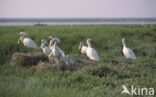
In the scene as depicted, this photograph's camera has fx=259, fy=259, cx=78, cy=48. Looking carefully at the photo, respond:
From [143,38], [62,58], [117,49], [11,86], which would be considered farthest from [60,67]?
[143,38]

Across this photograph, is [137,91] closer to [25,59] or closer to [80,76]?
[80,76]

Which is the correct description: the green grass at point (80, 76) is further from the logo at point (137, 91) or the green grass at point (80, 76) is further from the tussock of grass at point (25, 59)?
the tussock of grass at point (25, 59)

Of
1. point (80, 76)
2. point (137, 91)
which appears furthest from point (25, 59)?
point (137, 91)

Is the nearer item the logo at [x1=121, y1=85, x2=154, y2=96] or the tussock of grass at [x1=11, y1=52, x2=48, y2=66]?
the logo at [x1=121, y1=85, x2=154, y2=96]

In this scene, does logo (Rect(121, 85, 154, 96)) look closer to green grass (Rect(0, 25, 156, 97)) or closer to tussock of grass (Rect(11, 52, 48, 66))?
green grass (Rect(0, 25, 156, 97))

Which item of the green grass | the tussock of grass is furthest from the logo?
the tussock of grass

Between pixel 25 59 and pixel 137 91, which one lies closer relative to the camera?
pixel 137 91

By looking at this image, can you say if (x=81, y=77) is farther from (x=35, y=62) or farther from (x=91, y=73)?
(x=35, y=62)

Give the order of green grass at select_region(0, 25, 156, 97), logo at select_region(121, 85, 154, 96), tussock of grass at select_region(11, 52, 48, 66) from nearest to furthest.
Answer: green grass at select_region(0, 25, 156, 97), logo at select_region(121, 85, 154, 96), tussock of grass at select_region(11, 52, 48, 66)

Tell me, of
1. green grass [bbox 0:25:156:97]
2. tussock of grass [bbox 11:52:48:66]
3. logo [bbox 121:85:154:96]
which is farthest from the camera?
tussock of grass [bbox 11:52:48:66]

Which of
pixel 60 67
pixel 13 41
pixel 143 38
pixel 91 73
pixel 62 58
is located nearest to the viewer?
pixel 91 73

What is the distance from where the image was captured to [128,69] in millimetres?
8406

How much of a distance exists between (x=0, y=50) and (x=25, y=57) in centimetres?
364

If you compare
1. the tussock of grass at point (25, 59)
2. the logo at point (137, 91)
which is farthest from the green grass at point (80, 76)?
the tussock of grass at point (25, 59)
